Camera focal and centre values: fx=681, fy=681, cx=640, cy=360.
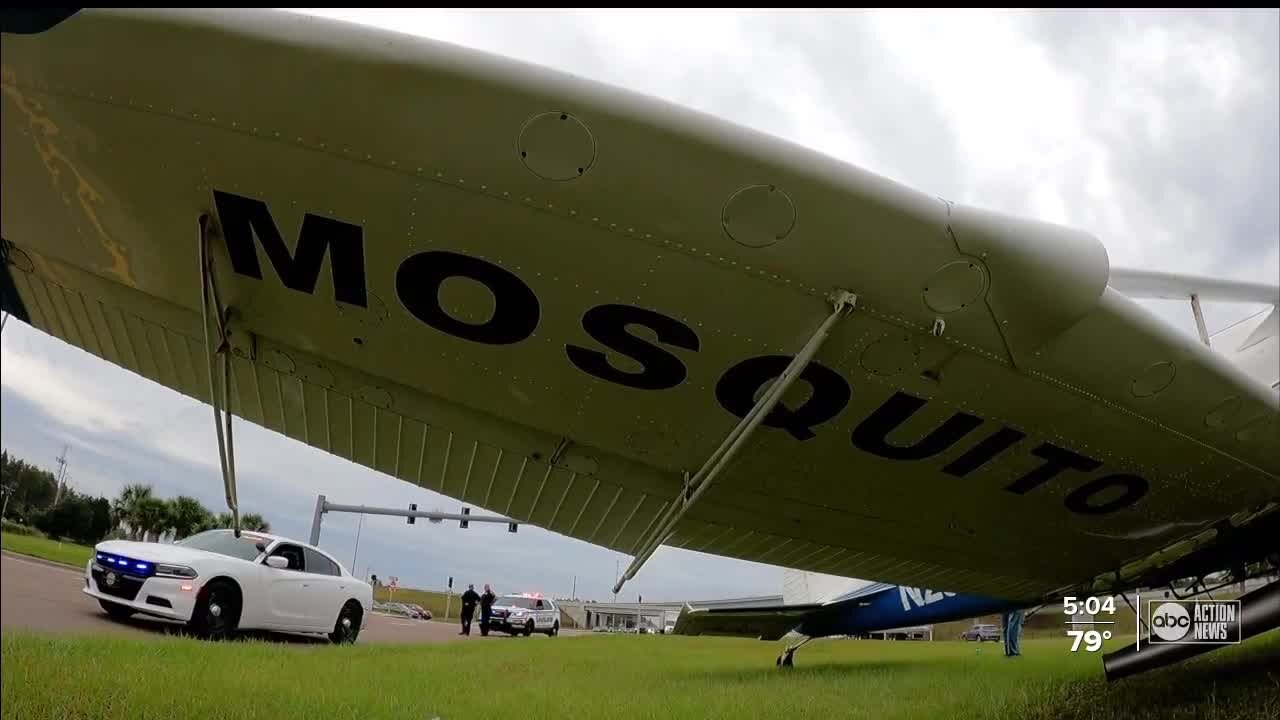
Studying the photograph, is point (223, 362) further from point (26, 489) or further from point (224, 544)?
point (224, 544)

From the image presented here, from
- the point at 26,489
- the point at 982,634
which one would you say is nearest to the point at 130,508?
the point at 26,489

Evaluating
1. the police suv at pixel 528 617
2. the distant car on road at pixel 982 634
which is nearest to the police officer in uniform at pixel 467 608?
the police suv at pixel 528 617

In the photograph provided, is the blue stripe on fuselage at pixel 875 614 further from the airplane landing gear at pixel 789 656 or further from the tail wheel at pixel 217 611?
the tail wheel at pixel 217 611

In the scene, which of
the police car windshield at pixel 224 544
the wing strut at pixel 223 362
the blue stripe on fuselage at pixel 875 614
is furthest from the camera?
the blue stripe on fuselage at pixel 875 614

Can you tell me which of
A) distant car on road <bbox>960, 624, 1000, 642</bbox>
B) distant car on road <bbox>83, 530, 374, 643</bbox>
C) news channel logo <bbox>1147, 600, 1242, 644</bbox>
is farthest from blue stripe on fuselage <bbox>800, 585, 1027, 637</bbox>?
distant car on road <bbox>83, 530, 374, 643</bbox>

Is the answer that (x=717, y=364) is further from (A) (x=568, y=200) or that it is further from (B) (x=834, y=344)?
(A) (x=568, y=200)

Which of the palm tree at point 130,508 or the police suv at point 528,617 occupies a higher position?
the palm tree at point 130,508
